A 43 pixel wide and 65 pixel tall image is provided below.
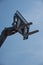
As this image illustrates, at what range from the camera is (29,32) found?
34.1 m

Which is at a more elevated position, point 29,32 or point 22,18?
point 22,18

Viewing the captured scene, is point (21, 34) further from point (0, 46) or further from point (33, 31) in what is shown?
point (0, 46)

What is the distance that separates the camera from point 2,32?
34875 millimetres

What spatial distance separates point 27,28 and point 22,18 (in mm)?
1658

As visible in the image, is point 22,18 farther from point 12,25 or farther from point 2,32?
point 2,32

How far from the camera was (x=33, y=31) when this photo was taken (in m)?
33.6

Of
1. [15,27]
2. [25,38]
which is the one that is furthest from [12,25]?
[25,38]

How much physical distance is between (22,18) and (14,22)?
1.24 m

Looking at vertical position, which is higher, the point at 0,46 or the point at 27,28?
the point at 27,28

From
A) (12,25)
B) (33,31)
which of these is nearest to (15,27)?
(12,25)

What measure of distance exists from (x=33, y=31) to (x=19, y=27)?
2.02 meters

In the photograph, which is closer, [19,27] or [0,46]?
[19,27]

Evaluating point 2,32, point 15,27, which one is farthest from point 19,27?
point 2,32

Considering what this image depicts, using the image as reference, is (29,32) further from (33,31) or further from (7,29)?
(7,29)
